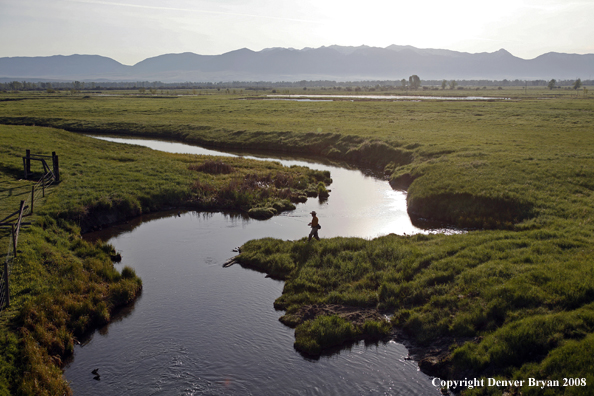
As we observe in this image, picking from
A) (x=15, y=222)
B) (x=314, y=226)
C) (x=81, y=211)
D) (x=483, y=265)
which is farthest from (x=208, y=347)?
(x=81, y=211)

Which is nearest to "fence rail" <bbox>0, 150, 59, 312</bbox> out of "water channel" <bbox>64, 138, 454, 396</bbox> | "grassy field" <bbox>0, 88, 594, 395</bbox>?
"water channel" <bbox>64, 138, 454, 396</bbox>

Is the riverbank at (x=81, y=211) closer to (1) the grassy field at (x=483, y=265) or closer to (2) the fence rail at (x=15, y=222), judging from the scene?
(2) the fence rail at (x=15, y=222)

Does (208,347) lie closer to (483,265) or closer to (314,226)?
(314,226)

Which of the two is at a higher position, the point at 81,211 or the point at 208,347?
the point at 81,211

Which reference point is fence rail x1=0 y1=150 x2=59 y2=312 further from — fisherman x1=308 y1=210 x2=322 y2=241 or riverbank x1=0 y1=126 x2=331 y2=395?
fisherman x1=308 y1=210 x2=322 y2=241

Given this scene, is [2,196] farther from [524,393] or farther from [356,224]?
[524,393]
